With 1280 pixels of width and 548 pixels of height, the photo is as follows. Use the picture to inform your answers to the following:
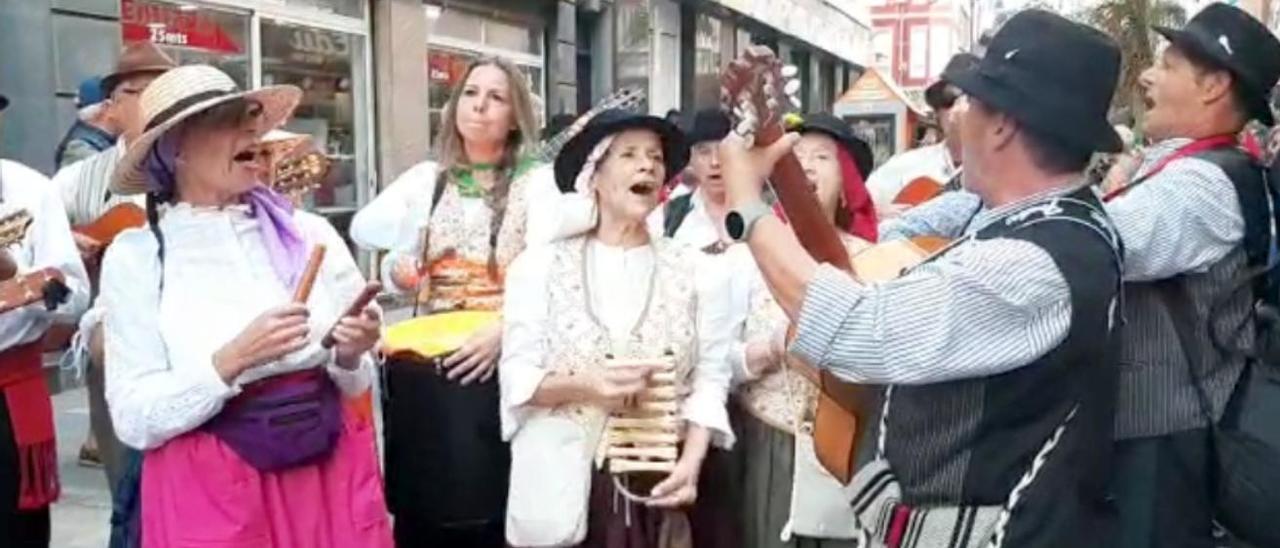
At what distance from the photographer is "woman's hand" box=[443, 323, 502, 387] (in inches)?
143

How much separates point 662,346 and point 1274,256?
55.8 inches

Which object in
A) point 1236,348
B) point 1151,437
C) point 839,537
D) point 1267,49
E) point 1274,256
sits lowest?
point 839,537

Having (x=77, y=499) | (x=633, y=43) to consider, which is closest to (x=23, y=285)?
(x=77, y=499)

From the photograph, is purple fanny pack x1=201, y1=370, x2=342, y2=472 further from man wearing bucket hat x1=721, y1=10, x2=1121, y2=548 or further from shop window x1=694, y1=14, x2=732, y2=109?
shop window x1=694, y1=14, x2=732, y2=109

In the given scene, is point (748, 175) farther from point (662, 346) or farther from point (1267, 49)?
point (1267, 49)

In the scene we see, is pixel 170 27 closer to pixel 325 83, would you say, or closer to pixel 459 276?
pixel 325 83

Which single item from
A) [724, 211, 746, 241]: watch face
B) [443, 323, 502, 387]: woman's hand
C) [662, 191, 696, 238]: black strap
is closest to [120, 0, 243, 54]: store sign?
[662, 191, 696, 238]: black strap

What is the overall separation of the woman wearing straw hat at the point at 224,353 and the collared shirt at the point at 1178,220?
1561 mm

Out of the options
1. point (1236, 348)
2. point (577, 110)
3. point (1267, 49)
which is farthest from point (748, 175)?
point (577, 110)

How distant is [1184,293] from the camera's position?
2695 millimetres

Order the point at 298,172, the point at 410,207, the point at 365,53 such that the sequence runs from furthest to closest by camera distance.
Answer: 1. the point at 365,53
2. the point at 298,172
3. the point at 410,207

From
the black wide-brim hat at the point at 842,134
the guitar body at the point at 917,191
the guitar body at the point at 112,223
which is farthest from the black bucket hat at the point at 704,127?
the guitar body at the point at 112,223

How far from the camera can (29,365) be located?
3252 millimetres

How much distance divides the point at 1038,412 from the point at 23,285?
2.26 m
